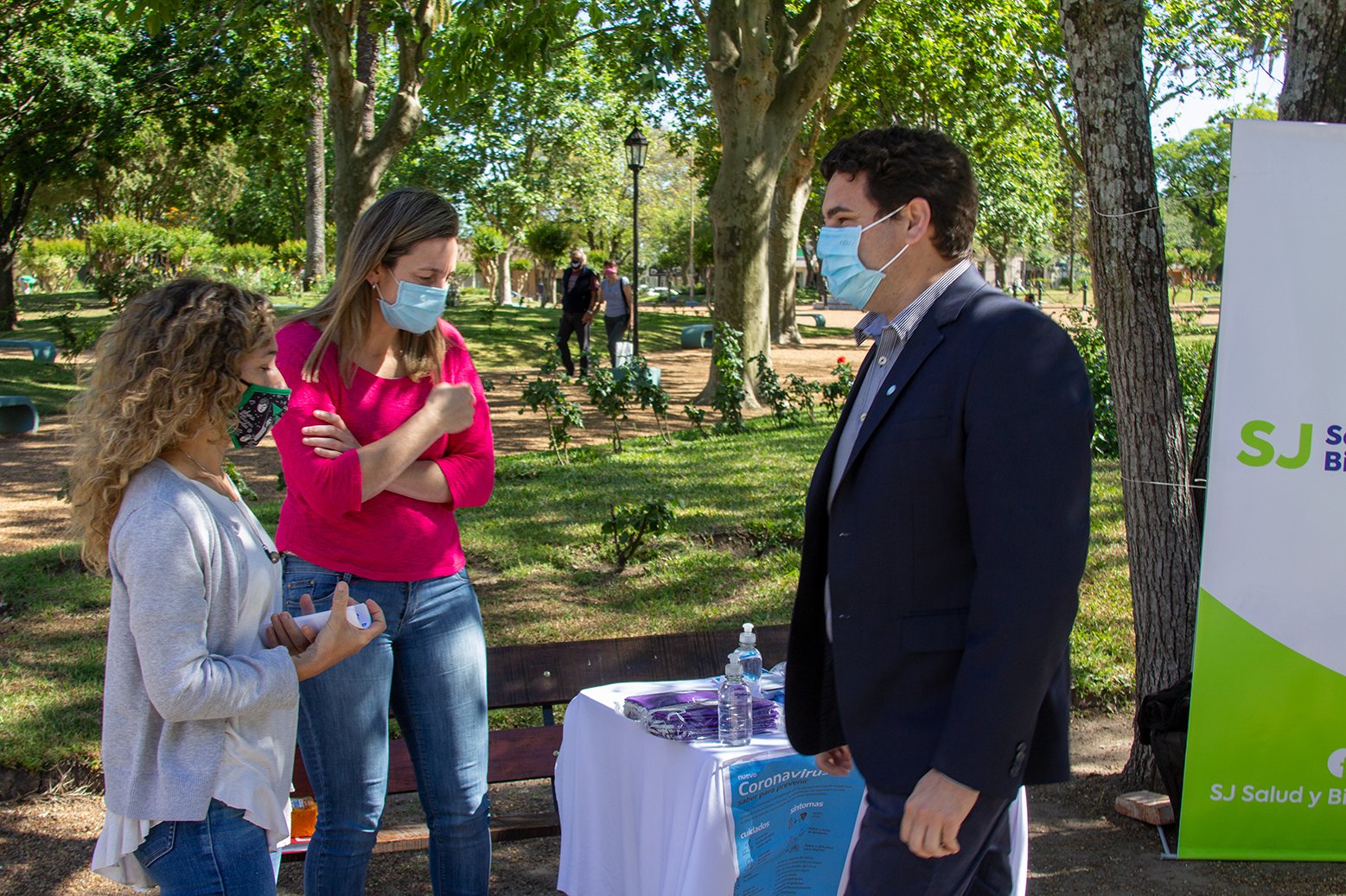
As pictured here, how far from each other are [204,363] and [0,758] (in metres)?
3.25

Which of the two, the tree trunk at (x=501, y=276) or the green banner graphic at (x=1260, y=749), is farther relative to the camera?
the tree trunk at (x=501, y=276)

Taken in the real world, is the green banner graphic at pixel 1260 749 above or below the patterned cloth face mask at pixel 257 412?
below

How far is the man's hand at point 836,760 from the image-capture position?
2.56 metres

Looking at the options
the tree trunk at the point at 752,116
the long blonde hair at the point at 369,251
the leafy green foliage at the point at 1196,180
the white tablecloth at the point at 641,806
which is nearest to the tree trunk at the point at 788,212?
the leafy green foliage at the point at 1196,180

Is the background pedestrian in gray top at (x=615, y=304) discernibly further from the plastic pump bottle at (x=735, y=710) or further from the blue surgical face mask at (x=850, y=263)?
the blue surgical face mask at (x=850, y=263)

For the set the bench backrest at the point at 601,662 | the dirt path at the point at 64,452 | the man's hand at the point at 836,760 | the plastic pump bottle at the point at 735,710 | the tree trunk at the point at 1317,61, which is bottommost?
the dirt path at the point at 64,452

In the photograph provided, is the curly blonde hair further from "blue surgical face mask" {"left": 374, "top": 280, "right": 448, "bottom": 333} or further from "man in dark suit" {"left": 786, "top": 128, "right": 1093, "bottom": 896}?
"man in dark suit" {"left": 786, "top": 128, "right": 1093, "bottom": 896}

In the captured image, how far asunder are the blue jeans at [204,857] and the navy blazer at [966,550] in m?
1.14

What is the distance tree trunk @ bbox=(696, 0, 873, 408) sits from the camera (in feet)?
43.3

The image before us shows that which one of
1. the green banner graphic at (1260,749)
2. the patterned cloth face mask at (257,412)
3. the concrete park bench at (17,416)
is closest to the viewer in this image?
the patterned cloth face mask at (257,412)

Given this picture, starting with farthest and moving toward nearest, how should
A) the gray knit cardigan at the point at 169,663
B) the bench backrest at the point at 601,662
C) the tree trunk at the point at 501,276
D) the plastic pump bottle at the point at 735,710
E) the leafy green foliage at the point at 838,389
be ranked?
the tree trunk at the point at 501,276 → the leafy green foliage at the point at 838,389 → the bench backrest at the point at 601,662 → the plastic pump bottle at the point at 735,710 → the gray knit cardigan at the point at 169,663

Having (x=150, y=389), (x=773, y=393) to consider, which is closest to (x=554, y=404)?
(x=773, y=393)

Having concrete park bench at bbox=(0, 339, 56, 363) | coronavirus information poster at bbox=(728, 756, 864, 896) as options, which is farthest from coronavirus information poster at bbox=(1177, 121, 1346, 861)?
concrete park bench at bbox=(0, 339, 56, 363)

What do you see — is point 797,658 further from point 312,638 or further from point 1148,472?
point 1148,472
